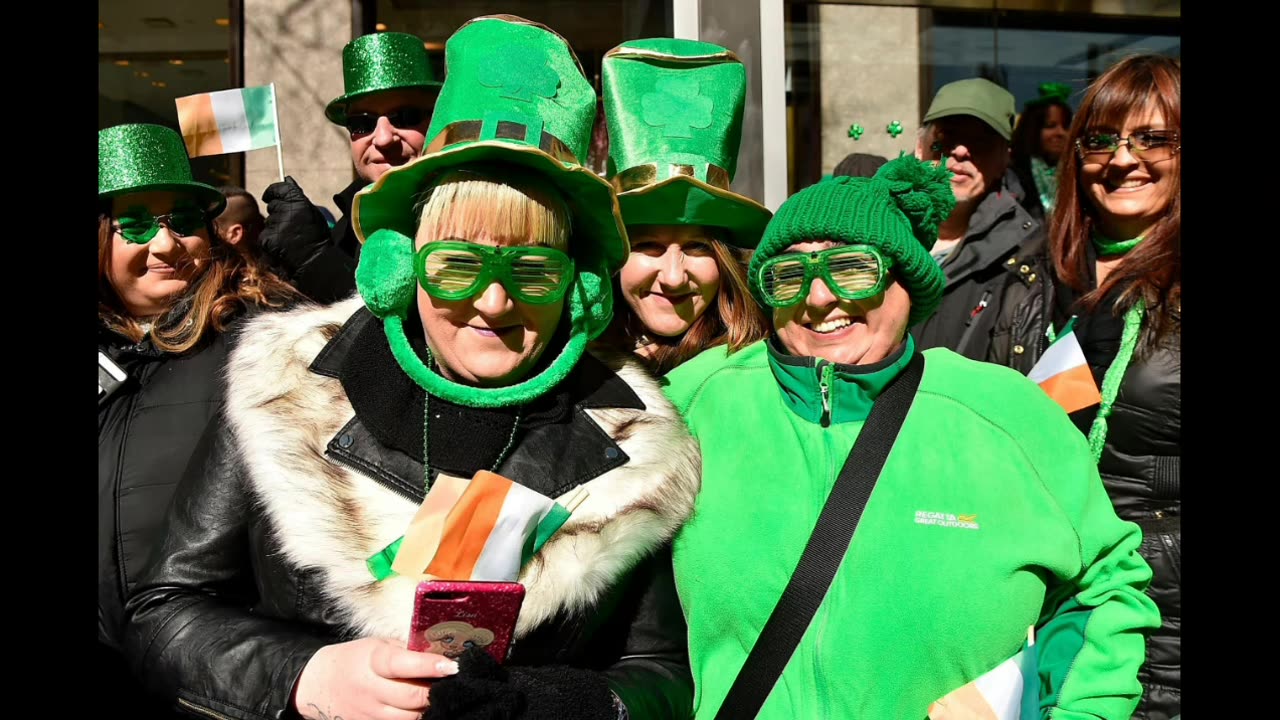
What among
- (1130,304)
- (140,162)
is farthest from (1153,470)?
(140,162)

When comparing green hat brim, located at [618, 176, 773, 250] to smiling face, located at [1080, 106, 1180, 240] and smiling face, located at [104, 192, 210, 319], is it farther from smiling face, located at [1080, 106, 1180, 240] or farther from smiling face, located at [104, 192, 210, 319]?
smiling face, located at [104, 192, 210, 319]

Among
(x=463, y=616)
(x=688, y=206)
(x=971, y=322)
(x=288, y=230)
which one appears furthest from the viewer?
(x=288, y=230)

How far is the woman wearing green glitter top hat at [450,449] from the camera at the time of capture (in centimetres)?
221

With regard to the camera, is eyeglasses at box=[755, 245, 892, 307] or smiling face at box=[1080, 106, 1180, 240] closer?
eyeglasses at box=[755, 245, 892, 307]

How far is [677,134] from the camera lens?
133 inches

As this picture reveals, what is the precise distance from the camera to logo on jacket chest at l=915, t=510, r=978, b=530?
8.09 feet

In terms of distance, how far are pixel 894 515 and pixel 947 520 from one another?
12 cm

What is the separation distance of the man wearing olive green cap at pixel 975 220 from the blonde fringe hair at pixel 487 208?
6.82 feet

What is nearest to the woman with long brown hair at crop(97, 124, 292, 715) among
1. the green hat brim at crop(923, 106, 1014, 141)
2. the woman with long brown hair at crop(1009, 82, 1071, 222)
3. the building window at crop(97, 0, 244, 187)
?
the green hat brim at crop(923, 106, 1014, 141)

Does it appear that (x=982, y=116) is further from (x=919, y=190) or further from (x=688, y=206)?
(x=919, y=190)

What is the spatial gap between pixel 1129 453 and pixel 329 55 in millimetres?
6213

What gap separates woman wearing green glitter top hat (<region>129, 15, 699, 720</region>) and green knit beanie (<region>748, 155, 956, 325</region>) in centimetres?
42
